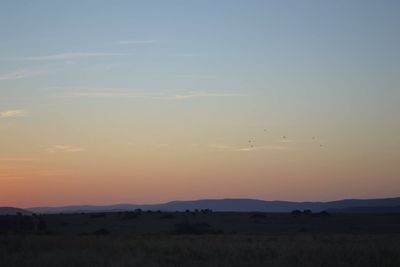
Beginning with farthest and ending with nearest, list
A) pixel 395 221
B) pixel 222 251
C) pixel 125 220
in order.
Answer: pixel 125 220 < pixel 395 221 < pixel 222 251

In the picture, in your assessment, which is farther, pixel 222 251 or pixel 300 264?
pixel 222 251

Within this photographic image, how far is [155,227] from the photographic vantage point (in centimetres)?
7481

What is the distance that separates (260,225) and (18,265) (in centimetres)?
5150

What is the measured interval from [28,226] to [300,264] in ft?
155

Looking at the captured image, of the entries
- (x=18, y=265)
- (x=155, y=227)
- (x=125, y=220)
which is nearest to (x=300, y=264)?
(x=18, y=265)

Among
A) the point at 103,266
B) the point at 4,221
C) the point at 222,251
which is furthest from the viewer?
the point at 4,221

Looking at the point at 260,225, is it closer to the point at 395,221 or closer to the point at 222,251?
the point at 395,221

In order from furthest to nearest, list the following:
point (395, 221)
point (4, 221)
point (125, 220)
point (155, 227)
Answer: point (125, 220) < point (395, 221) < point (155, 227) < point (4, 221)

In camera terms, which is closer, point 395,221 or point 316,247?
point 316,247

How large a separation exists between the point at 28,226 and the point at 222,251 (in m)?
40.4

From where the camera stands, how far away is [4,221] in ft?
211

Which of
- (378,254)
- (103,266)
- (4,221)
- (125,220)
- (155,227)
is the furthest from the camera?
(125,220)

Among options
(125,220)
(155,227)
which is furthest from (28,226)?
(125,220)

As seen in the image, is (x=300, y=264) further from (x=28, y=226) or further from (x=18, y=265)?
(x=28, y=226)
